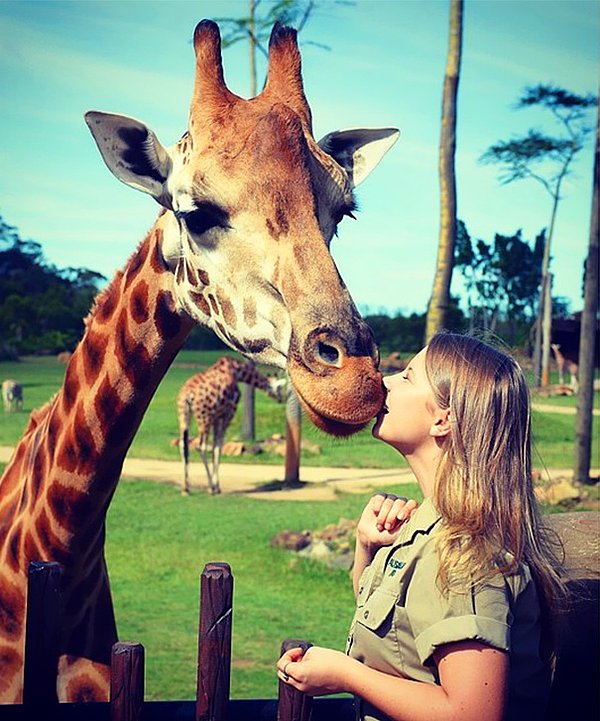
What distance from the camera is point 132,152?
2232 mm

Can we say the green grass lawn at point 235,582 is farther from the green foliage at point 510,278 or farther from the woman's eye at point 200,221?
the green foliage at point 510,278

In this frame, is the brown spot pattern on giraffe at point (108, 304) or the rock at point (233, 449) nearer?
the brown spot pattern on giraffe at point (108, 304)

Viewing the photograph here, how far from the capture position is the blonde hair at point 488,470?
162cm

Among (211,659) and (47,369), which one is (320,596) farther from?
(47,369)

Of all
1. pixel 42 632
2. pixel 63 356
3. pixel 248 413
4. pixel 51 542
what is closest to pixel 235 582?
pixel 51 542

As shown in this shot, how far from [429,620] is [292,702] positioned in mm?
305

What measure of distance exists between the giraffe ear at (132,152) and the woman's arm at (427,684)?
1203 mm

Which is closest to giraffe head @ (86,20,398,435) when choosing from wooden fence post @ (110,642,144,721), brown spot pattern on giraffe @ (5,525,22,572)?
wooden fence post @ (110,642,144,721)

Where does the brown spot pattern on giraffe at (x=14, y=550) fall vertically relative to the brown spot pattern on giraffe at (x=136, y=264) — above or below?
below

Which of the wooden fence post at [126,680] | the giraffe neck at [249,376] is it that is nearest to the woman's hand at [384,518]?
Result: the wooden fence post at [126,680]

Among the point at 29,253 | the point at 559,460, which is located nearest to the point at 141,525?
the point at 29,253

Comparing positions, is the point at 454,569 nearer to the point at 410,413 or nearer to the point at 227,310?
the point at 410,413

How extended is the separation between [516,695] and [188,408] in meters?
8.80

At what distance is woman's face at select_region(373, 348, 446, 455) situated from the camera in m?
1.77
